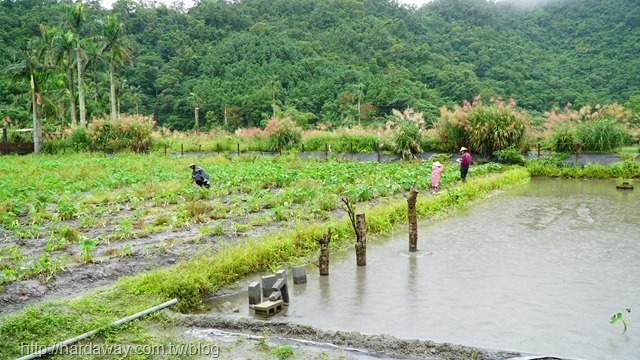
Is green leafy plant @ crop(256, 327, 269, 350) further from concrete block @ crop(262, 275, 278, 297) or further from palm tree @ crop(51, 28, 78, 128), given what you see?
palm tree @ crop(51, 28, 78, 128)

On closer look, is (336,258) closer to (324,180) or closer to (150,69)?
(324,180)

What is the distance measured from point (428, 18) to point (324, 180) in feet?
218

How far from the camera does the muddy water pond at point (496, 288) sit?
18.9 ft

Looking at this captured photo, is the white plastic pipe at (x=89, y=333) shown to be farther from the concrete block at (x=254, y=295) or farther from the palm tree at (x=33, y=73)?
the palm tree at (x=33, y=73)

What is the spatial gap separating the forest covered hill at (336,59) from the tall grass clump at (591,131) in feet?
71.3

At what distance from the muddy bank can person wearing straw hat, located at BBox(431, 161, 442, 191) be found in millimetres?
10311

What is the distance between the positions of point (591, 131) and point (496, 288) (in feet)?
59.3

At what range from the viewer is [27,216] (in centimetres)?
1141

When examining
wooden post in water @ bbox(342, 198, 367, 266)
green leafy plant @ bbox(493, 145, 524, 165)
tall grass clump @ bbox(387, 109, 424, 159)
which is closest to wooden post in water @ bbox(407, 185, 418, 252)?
wooden post in water @ bbox(342, 198, 367, 266)

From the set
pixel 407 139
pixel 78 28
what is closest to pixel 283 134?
pixel 407 139

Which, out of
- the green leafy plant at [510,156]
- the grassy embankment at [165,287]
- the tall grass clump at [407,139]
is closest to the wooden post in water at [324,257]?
the grassy embankment at [165,287]

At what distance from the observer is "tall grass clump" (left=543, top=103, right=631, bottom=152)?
22.2 m

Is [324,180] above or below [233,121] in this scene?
below

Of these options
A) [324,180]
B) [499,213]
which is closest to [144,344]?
[499,213]
